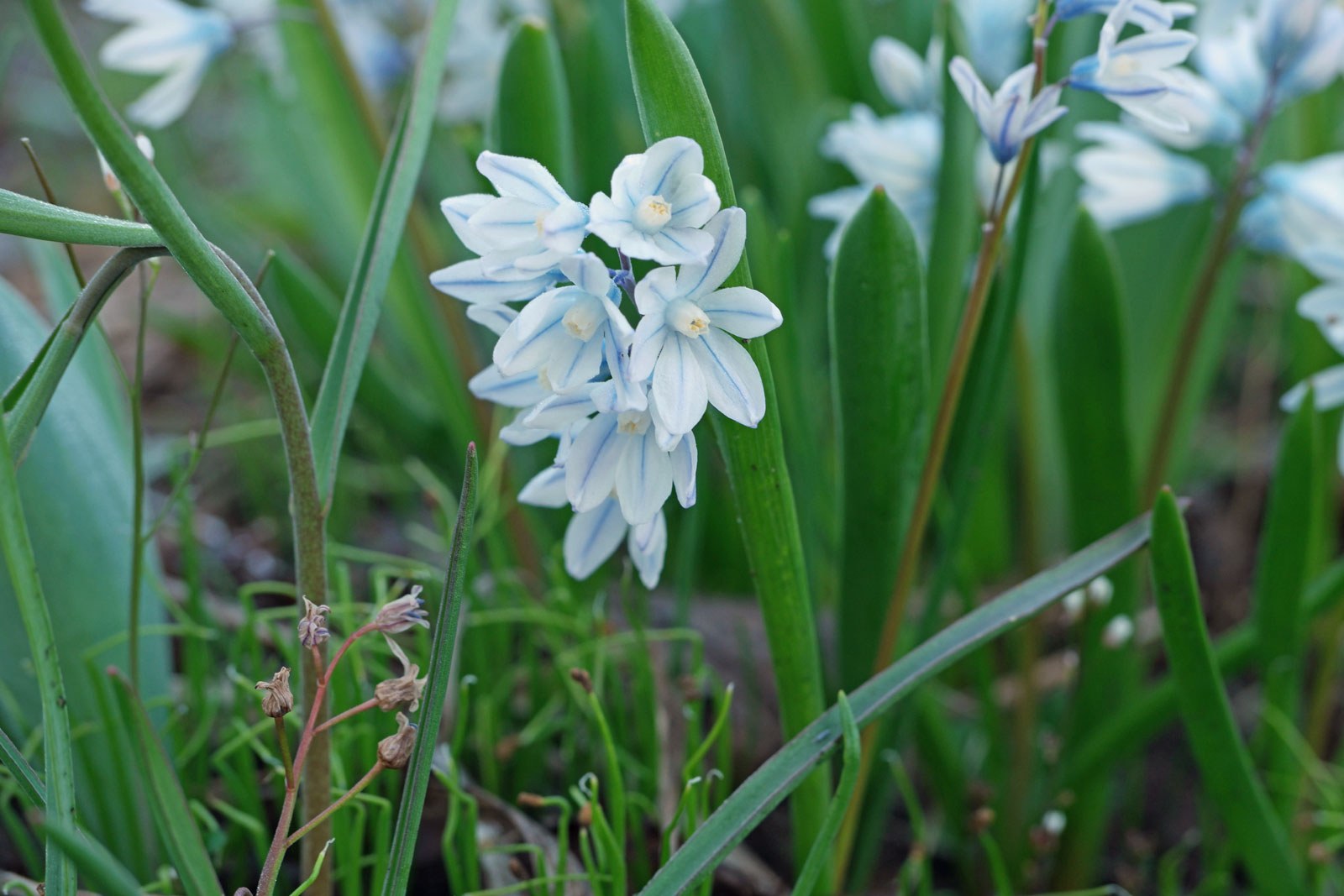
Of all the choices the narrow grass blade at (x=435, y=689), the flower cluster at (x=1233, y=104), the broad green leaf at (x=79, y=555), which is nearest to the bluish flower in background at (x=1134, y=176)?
the flower cluster at (x=1233, y=104)

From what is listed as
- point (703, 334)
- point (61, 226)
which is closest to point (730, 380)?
point (703, 334)

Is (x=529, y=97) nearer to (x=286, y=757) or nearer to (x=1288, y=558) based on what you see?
(x=286, y=757)

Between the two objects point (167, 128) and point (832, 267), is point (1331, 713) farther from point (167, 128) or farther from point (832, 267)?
point (167, 128)

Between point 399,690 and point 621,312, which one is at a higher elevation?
point 621,312

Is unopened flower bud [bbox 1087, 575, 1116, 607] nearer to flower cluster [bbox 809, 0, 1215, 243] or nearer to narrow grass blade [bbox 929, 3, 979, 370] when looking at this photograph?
narrow grass blade [bbox 929, 3, 979, 370]

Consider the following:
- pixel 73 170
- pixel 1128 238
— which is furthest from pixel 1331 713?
pixel 73 170

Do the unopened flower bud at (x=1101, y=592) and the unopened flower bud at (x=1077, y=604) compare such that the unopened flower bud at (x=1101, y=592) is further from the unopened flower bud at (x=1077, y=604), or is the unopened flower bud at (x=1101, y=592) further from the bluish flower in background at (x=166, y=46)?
the bluish flower in background at (x=166, y=46)
